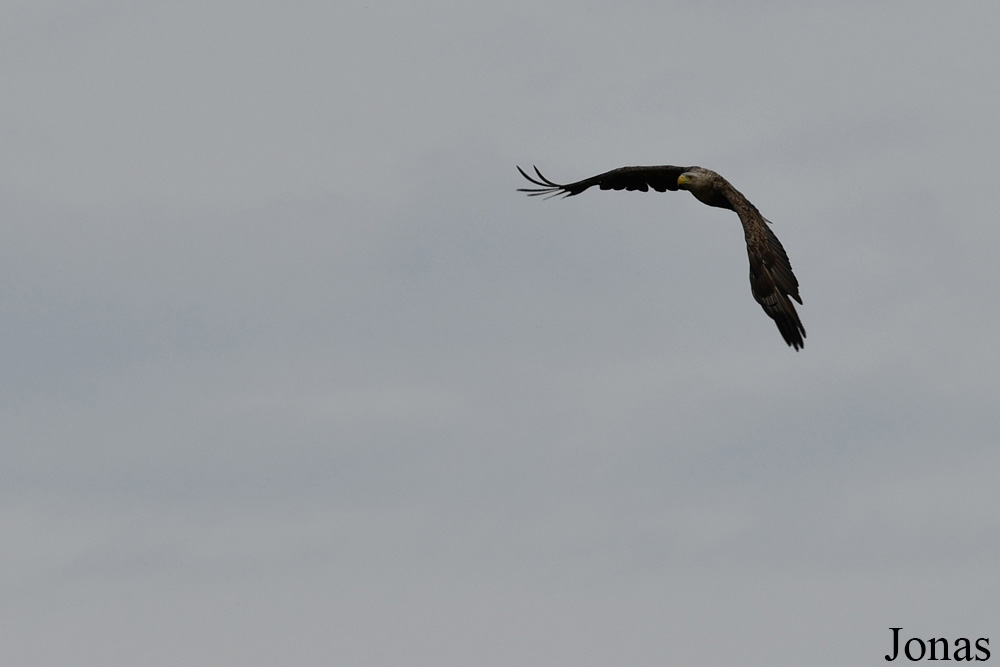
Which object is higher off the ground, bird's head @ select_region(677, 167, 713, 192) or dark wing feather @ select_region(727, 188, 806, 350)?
bird's head @ select_region(677, 167, 713, 192)

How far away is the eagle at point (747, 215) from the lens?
2852 centimetres

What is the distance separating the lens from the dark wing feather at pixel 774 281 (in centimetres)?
2831

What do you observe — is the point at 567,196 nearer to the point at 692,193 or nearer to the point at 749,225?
the point at 692,193

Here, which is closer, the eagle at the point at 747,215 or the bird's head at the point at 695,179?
the eagle at the point at 747,215

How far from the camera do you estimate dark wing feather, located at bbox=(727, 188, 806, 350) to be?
28.3 meters

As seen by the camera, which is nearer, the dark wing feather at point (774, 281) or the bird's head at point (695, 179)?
the dark wing feather at point (774, 281)

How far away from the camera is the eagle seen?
28.5 meters

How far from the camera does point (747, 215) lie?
30.7 m

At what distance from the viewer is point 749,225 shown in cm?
3025

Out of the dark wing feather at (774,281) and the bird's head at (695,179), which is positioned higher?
the bird's head at (695,179)

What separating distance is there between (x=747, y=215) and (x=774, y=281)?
2.21m

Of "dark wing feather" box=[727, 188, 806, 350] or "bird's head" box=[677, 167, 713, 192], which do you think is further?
"bird's head" box=[677, 167, 713, 192]

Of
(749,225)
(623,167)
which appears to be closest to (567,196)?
(623,167)

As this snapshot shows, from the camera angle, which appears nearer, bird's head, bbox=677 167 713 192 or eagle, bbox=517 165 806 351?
eagle, bbox=517 165 806 351
